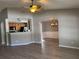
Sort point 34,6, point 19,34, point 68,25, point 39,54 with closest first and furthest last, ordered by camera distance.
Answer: point 34,6, point 39,54, point 68,25, point 19,34

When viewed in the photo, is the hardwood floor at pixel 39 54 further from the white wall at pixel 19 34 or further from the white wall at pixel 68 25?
the white wall at pixel 19 34

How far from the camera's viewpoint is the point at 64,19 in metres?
8.76

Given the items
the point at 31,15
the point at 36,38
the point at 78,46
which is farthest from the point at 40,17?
the point at 78,46

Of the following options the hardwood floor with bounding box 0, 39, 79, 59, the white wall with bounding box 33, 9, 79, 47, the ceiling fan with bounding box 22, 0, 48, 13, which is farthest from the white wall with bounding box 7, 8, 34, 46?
the ceiling fan with bounding box 22, 0, 48, 13

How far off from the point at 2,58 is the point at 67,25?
4.76 meters

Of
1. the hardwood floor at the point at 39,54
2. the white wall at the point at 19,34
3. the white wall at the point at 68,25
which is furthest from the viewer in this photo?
the white wall at the point at 19,34

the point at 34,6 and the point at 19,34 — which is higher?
the point at 34,6

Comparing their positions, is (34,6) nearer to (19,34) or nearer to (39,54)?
(39,54)

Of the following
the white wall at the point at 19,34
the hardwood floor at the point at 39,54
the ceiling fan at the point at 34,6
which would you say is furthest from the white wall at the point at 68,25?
the ceiling fan at the point at 34,6

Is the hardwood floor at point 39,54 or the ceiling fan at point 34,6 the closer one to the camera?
the ceiling fan at point 34,6

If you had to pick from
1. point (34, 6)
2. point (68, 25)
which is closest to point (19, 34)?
point (68, 25)

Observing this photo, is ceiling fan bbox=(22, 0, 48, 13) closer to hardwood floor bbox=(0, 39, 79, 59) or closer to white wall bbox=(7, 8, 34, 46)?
hardwood floor bbox=(0, 39, 79, 59)

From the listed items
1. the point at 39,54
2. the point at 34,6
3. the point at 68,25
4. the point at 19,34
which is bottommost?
the point at 39,54

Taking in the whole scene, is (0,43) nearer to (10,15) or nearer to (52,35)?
(10,15)
